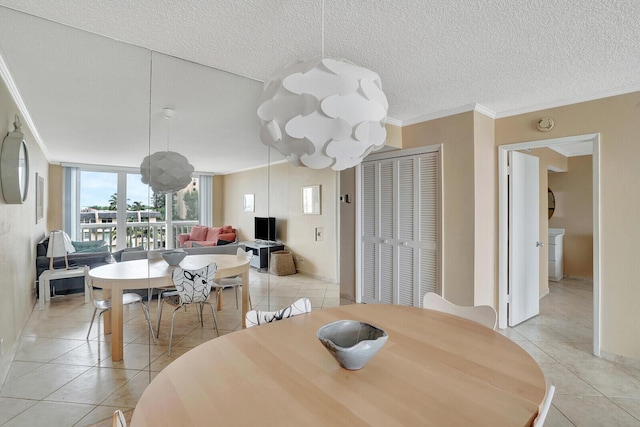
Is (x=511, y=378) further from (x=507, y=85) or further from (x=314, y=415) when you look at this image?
(x=507, y=85)

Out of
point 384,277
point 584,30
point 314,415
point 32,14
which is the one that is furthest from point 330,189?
point 314,415

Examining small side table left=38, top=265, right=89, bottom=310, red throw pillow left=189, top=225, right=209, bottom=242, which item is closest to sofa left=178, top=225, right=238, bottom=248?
red throw pillow left=189, top=225, right=209, bottom=242

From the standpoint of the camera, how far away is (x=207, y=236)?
92.2 inches

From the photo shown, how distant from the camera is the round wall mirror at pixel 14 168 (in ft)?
5.20

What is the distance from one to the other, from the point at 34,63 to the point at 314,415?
2262 mm

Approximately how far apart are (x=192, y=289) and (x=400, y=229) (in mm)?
2336

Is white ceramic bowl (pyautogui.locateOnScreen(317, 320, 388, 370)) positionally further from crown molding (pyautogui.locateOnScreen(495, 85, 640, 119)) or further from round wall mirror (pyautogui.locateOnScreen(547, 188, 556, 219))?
round wall mirror (pyautogui.locateOnScreen(547, 188, 556, 219))

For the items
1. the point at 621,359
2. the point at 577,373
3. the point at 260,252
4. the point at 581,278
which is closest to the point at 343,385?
the point at 260,252

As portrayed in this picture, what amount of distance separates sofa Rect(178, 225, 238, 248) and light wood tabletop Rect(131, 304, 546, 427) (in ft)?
3.63

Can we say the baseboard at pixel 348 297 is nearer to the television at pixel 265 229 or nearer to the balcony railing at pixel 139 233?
the television at pixel 265 229

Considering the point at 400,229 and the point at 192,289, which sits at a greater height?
the point at 400,229

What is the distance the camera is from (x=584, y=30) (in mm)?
1728

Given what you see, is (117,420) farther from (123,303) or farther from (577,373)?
(577,373)

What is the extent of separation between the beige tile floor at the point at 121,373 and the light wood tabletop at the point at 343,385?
40.9 inches
